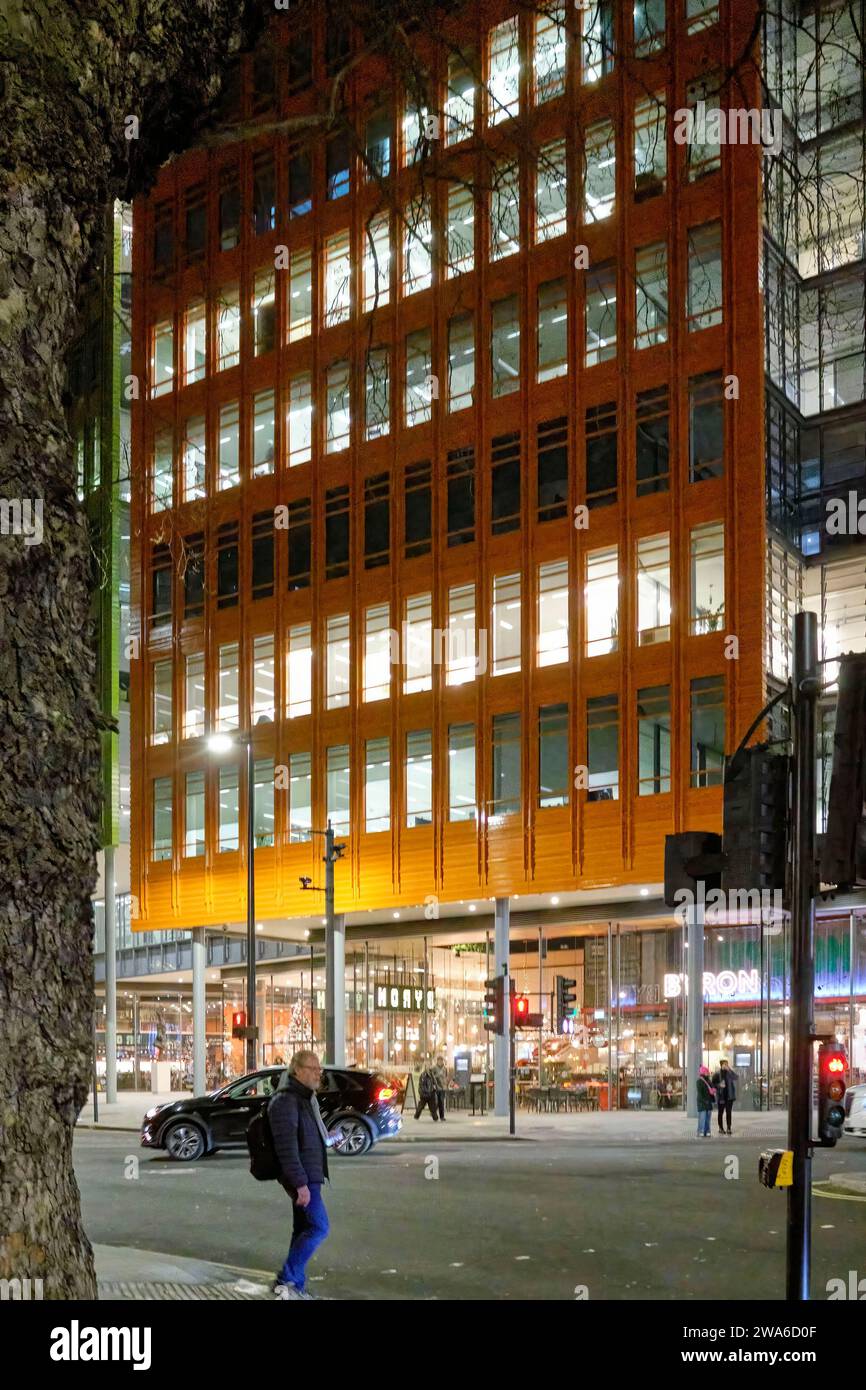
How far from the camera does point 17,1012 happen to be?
14.3 feet

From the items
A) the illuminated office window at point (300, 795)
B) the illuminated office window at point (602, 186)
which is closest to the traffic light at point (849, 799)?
the illuminated office window at point (602, 186)

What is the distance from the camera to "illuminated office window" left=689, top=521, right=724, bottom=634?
112 ft

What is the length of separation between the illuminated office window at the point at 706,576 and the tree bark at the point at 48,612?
29.9 metres

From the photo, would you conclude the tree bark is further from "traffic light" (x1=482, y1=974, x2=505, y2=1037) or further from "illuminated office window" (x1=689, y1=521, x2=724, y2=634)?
"illuminated office window" (x1=689, y1=521, x2=724, y2=634)

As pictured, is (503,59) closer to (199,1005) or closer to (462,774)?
(462,774)

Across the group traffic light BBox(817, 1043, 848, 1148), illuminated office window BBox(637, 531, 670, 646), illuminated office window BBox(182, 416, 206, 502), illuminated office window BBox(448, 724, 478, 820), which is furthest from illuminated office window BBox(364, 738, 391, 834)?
traffic light BBox(817, 1043, 848, 1148)

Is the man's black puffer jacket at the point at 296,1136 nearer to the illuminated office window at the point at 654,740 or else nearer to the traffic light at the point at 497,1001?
the traffic light at the point at 497,1001

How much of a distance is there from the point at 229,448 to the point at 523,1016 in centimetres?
2194

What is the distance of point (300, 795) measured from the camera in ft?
136

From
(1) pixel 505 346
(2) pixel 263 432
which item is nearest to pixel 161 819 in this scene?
(2) pixel 263 432

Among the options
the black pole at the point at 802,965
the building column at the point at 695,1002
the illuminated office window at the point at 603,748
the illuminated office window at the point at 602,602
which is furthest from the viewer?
the illuminated office window at the point at 602,602

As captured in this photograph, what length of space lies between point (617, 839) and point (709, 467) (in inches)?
Result: 368

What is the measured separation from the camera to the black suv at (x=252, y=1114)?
23.1 meters
